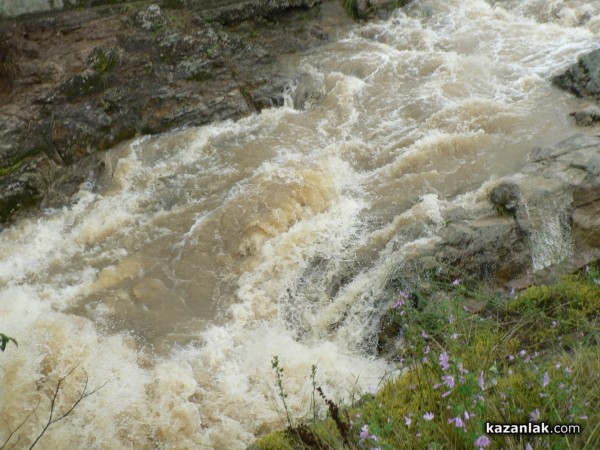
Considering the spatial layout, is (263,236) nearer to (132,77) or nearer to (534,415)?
(534,415)

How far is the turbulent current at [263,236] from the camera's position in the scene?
13.3 feet

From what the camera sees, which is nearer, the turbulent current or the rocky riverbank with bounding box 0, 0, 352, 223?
the turbulent current

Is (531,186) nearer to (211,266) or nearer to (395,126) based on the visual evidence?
(395,126)

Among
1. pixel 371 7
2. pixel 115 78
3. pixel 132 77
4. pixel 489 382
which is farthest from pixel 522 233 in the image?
pixel 371 7

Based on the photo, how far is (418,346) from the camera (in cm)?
276

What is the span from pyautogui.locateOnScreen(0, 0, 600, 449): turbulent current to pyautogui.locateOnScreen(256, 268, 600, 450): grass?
93 cm

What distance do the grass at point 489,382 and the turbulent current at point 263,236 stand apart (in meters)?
0.93

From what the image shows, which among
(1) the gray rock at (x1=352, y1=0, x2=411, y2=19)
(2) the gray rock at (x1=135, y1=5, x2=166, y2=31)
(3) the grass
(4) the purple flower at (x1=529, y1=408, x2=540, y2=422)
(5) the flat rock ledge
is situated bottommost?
(5) the flat rock ledge

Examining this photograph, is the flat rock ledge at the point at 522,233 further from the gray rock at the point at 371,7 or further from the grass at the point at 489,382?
the gray rock at the point at 371,7

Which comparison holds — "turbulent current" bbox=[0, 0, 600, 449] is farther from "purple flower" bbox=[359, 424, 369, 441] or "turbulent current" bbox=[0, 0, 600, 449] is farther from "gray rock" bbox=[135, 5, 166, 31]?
"gray rock" bbox=[135, 5, 166, 31]

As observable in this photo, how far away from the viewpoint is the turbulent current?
13.3ft

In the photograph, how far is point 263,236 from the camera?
5.34 m

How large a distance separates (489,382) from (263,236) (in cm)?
321

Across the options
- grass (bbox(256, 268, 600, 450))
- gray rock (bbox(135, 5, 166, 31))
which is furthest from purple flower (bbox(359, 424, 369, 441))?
gray rock (bbox(135, 5, 166, 31))
